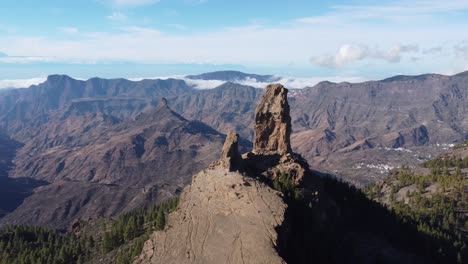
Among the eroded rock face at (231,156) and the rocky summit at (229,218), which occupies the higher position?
the eroded rock face at (231,156)

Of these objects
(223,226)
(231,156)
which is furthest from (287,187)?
(223,226)

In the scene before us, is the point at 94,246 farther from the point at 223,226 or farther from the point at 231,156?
the point at 223,226

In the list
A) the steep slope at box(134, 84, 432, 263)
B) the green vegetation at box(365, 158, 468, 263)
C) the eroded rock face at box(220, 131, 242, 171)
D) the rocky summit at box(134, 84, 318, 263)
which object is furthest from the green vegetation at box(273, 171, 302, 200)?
the green vegetation at box(365, 158, 468, 263)

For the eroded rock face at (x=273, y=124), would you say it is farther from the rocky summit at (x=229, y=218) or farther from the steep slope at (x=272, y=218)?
the rocky summit at (x=229, y=218)

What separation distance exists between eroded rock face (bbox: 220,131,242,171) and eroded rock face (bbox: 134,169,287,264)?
13.7 feet

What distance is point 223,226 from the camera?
81625 millimetres

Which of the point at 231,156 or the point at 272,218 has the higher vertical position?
the point at 231,156

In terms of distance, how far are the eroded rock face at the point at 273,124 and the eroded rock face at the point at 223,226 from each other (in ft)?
86.8

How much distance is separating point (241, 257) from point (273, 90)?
5965 centimetres

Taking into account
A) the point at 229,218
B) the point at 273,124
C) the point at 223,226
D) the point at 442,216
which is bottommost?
the point at 442,216

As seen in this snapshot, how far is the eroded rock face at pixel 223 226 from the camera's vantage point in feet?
245

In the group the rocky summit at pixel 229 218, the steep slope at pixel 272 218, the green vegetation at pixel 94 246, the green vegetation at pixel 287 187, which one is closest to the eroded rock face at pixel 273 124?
the steep slope at pixel 272 218

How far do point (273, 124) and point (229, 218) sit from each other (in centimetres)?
4362

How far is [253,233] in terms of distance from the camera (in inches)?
3044
